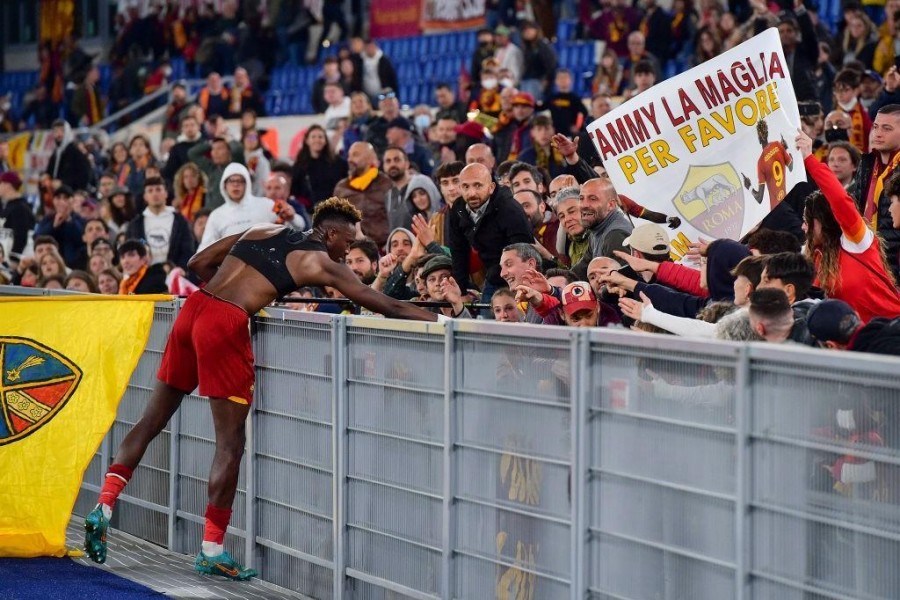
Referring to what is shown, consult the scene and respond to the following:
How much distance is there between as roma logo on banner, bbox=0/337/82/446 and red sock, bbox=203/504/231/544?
144 cm

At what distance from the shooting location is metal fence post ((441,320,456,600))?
6.46 meters

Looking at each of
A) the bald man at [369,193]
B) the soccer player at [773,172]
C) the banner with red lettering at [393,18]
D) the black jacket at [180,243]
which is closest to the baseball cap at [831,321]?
the soccer player at [773,172]

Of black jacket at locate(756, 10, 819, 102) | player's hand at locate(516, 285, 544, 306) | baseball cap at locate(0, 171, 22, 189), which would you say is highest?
black jacket at locate(756, 10, 819, 102)

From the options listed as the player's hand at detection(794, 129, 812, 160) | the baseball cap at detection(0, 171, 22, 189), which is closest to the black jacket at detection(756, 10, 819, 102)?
the player's hand at detection(794, 129, 812, 160)

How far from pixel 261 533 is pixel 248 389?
781 mm

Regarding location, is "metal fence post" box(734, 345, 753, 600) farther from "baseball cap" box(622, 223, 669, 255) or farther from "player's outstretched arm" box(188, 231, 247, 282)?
"player's outstretched arm" box(188, 231, 247, 282)

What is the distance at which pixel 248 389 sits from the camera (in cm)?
780

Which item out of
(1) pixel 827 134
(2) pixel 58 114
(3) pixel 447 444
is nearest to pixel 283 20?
(2) pixel 58 114

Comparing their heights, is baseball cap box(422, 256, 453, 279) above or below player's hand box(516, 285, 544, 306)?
above

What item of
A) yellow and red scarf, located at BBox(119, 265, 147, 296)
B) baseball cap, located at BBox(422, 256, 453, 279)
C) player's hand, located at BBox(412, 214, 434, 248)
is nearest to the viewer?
baseball cap, located at BBox(422, 256, 453, 279)

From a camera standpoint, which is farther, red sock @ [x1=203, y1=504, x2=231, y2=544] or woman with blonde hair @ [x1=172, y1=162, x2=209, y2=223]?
woman with blonde hair @ [x1=172, y1=162, x2=209, y2=223]

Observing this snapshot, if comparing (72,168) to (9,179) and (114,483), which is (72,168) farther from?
(114,483)

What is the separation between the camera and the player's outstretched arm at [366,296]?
7172mm

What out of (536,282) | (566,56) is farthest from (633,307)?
(566,56)
